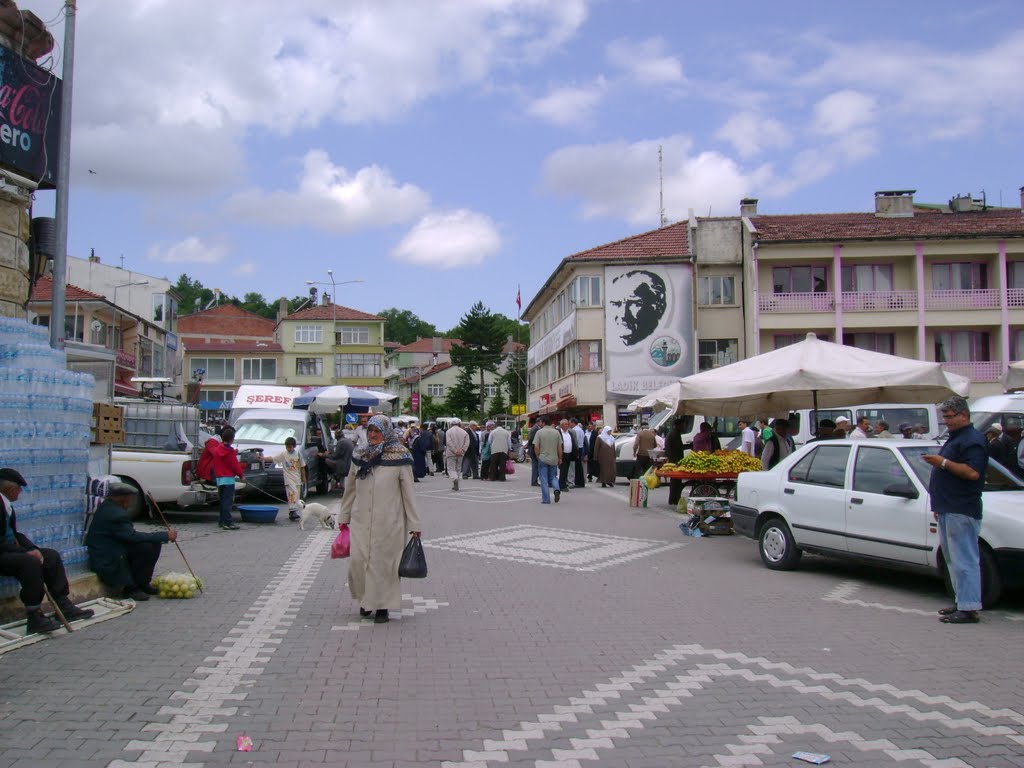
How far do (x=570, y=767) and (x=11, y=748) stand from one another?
2.82 metres

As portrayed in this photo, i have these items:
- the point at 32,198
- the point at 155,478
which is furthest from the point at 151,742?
the point at 155,478

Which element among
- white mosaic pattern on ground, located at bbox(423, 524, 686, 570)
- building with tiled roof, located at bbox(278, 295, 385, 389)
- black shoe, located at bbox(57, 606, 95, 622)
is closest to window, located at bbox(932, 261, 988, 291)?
white mosaic pattern on ground, located at bbox(423, 524, 686, 570)

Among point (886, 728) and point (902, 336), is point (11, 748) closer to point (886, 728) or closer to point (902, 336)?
point (886, 728)

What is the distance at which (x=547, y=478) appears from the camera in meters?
18.9

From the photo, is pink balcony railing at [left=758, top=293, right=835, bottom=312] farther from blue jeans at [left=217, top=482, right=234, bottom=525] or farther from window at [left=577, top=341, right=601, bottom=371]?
blue jeans at [left=217, top=482, right=234, bottom=525]

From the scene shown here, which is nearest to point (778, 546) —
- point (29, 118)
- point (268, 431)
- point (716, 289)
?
point (29, 118)

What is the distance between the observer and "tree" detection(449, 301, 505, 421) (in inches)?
3282

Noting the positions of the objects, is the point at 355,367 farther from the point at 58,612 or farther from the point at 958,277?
the point at 58,612

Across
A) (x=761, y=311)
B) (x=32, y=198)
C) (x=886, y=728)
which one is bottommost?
(x=886, y=728)

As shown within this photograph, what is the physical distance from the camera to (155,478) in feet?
47.0

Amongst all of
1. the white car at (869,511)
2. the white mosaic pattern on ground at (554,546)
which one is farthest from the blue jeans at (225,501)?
the white car at (869,511)

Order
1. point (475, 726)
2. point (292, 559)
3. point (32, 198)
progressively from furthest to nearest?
1. point (292, 559)
2. point (32, 198)
3. point (475, 726)

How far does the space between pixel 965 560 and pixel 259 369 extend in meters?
72.7

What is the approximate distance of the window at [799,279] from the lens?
4078 cm
